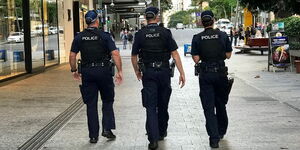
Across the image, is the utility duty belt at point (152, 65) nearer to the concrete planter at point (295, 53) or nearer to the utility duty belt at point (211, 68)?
the utility duty belt at point (211, 68)

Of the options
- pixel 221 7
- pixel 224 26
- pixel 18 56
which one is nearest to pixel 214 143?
pixel 18 56

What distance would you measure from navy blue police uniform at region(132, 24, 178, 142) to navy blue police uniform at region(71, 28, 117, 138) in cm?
50

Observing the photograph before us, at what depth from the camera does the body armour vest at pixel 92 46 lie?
7.15 m

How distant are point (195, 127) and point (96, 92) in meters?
1.97

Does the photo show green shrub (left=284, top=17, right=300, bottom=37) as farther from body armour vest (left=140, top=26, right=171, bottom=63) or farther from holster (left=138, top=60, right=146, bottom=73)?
holster (left=138, top=60, right=146, bottom=73)

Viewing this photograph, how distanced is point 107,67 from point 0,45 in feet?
30.3

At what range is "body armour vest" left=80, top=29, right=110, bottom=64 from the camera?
7.15 m

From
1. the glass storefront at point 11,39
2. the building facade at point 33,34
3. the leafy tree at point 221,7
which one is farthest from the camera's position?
the leafy tree at point 221,7

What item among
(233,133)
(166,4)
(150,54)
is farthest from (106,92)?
(166,4)

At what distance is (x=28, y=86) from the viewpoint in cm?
1482

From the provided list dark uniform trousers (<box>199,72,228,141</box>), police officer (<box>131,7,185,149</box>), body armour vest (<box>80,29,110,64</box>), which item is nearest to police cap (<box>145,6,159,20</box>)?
police officer (<box>131,7,185,149</box>)

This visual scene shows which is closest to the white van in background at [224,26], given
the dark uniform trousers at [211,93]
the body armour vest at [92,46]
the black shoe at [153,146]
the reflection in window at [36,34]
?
the reflection in window at [36,34]

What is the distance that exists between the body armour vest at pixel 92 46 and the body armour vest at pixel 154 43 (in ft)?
2.09

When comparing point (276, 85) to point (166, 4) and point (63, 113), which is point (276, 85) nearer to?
point (63, 113)
